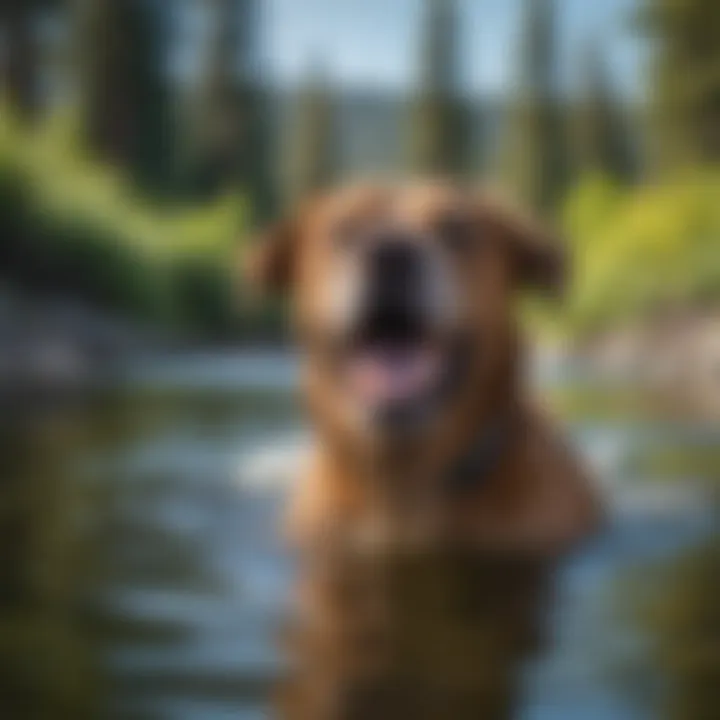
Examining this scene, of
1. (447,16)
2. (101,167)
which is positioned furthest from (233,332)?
(447,16)

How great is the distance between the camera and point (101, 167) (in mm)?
1564

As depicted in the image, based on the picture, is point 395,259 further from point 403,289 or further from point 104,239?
point 104,239

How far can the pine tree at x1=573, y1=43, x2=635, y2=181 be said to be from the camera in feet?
5.04

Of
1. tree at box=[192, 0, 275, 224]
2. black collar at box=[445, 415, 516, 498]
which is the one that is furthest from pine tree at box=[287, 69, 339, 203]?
black collar at box=[445, 415, 516, 498]

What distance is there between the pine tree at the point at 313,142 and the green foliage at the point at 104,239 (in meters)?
0.07

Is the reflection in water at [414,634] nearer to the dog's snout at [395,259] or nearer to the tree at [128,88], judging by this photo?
the dog's snout at [395,259]

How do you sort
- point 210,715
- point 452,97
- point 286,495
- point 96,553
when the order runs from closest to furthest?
point 210,715 < point 96,553 < point 286,495 < point 452,97

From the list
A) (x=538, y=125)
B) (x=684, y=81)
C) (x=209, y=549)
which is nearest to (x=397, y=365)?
(x=209, y=549)

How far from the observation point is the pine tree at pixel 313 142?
147cm

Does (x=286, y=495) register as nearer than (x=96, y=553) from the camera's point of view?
No

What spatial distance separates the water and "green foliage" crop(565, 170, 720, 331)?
0.09 m

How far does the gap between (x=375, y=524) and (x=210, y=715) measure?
0.39 metres

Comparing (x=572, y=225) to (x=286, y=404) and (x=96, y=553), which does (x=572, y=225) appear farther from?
(x=96, y=553)

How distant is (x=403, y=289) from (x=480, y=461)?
6.4 inches
